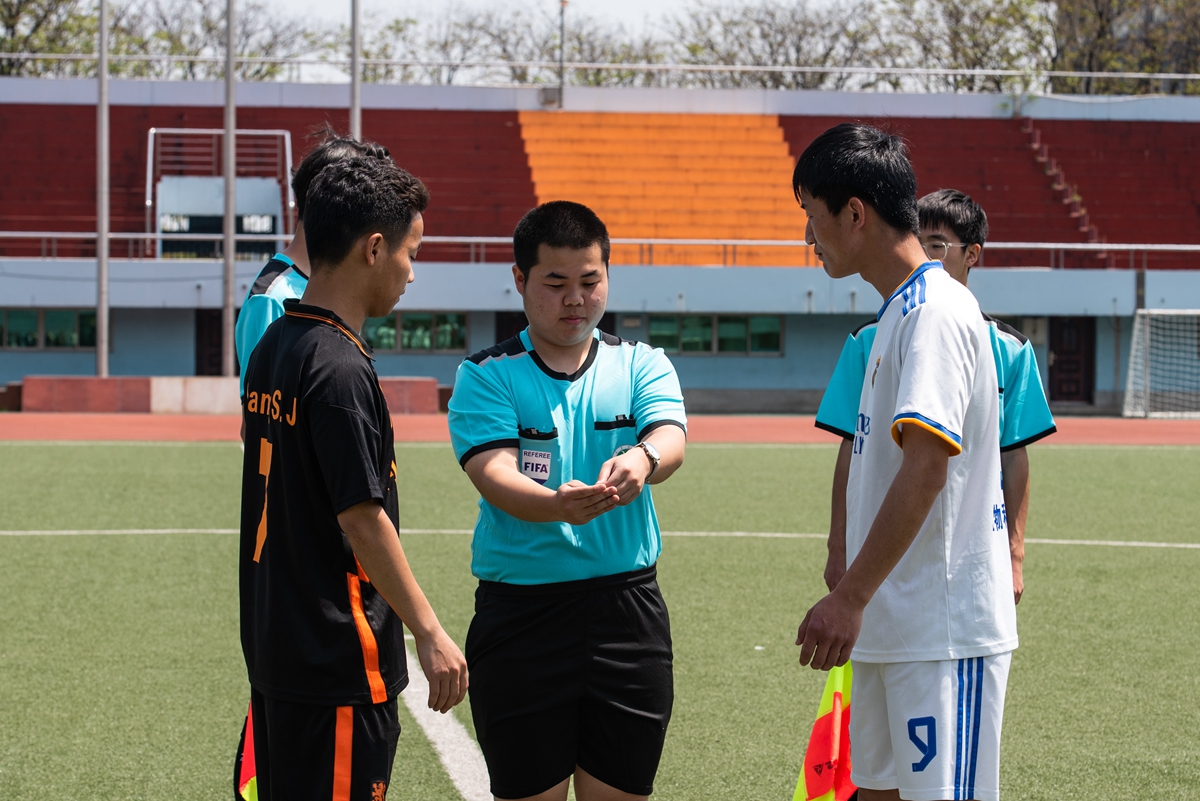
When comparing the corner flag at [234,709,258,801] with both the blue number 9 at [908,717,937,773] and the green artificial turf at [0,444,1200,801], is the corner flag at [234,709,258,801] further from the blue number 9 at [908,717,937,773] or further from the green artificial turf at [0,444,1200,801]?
the blue number 9 at [908,717,937,773]

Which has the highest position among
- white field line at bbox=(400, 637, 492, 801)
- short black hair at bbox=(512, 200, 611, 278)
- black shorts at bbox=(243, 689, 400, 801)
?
short black hair at bbox=(512, 200, 611, 278)

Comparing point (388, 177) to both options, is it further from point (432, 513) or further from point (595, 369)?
point (432, 513)

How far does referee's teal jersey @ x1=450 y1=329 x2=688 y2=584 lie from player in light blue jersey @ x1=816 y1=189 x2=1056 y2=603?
20.6 inches

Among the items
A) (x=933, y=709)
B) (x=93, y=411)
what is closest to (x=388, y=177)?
(x=933, y=709)

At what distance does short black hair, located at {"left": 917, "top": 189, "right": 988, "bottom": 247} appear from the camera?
413 cm

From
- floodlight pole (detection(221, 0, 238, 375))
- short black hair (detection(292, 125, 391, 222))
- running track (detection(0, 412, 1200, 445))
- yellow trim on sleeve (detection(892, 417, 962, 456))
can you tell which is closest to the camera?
yellow trim on sleeve (detection(892, 417, 962, 456))

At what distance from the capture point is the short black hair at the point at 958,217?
4.13 m

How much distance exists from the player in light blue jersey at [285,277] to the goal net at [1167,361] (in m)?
25.0

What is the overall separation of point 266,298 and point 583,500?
1.68 metres

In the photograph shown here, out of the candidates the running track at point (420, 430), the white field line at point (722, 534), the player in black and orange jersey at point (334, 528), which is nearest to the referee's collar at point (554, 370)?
the player in black and orange jersey at point (334, 528)

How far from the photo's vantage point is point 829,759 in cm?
321

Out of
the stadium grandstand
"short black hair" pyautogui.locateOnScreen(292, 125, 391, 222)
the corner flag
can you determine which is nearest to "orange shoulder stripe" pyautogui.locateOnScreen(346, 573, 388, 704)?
the corner flag

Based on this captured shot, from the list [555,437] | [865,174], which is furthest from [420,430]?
[865,174]

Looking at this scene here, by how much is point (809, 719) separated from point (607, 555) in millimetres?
2285
